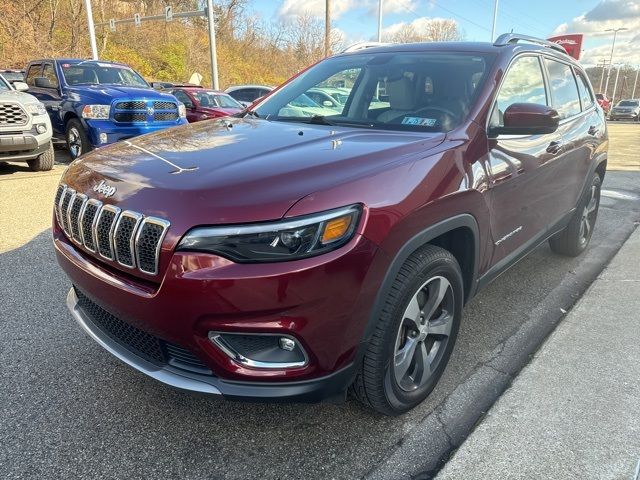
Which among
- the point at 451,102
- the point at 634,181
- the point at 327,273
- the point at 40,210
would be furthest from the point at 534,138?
the point at 634,181

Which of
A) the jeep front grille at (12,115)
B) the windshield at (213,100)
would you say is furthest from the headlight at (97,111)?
the windshield at (213,100)

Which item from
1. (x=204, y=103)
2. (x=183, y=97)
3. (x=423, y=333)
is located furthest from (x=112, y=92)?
(x=423, y=333)

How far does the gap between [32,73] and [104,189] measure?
960cm

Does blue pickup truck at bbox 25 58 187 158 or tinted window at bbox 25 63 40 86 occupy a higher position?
tinted window at bbox 25 63 40 86

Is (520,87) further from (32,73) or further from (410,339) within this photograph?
(32,73)

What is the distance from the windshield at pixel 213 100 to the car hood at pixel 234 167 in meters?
10.2

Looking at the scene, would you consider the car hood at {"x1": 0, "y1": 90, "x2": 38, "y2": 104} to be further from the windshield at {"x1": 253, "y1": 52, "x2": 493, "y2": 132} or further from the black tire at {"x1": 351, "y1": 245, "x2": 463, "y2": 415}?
the black tire at {"x1": 351, "y1": 245, "x2": 463, "y2": 415}

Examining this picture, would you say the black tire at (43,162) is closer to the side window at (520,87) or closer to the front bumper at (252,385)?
the front bumper at (252,385)

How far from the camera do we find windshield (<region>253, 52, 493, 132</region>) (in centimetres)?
272

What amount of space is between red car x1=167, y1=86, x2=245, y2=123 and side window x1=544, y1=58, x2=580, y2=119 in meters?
8.75

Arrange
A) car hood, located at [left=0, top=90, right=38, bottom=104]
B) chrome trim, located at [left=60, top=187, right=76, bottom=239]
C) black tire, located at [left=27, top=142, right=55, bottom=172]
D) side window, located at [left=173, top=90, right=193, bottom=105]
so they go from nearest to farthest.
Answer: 1. chrome trim, located at [left=60, top=187, right=76, bottom=239]
2. car hood, located at [left=0, top=90, right=38, bottom=104]
3. black tire, located at [left=27, top=142, right=55, bottom=172]
4. side window, located at [left=173, top=90, right=193, bottom=105]

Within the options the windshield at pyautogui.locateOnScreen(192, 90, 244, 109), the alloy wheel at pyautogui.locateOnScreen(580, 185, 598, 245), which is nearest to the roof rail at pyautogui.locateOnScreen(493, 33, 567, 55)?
the alloy wheel at pyautogui.locateOnScreen(580, 185, 598, 245)

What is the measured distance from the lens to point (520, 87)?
310cm

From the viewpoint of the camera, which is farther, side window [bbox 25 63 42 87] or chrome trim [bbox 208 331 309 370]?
side window [bbox 25 63 42 87]
